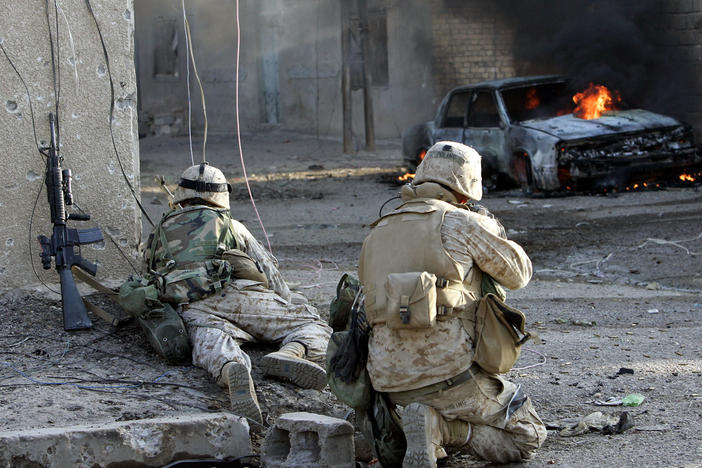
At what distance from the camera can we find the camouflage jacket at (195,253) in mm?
4789

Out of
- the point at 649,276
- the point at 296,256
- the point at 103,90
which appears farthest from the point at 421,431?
the point at 296,256

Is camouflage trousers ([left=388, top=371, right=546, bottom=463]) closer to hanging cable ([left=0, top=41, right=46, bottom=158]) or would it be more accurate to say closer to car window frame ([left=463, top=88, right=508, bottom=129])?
hanging cable ([left=0, top=41, right=46, bottom=158])

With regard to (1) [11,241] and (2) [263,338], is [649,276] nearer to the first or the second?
(2) [263,338]

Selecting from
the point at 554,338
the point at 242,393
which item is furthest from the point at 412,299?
the point at 554,338

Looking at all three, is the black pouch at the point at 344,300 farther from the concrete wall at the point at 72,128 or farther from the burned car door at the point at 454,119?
the burned car door at the point at 454,119

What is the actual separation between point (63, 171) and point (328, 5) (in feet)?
47.0

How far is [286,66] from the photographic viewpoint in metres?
20.5

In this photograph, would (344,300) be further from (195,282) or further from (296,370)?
(195,282)

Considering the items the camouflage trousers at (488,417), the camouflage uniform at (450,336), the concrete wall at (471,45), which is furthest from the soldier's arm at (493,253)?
the concrete wall at (471,45)

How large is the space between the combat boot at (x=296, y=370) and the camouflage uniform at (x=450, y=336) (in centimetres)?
89

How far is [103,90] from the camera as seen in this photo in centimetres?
579

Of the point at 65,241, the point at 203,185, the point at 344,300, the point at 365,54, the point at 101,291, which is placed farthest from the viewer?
the point at 365,54

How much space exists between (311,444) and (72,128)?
10.1ft

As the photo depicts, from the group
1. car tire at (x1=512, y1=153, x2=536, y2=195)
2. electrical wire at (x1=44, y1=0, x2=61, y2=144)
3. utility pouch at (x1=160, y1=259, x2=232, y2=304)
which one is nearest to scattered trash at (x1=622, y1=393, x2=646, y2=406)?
utility pouch at (x1=160, y1=259, x2=232, y2=304)
